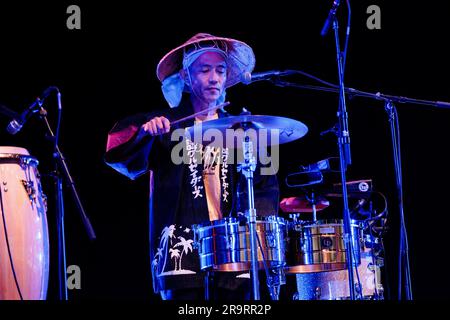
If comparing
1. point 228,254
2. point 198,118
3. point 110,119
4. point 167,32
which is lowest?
point 228,254

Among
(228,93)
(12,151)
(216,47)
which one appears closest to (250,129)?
(216,47)

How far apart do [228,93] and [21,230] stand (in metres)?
2.15

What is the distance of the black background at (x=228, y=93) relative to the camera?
4.87 m

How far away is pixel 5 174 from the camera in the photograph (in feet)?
12.7

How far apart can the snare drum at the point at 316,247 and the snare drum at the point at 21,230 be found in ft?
4.39

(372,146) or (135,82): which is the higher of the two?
(135,82)

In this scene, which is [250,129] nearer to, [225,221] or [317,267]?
[225,221]

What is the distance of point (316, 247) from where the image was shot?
3.84 meters

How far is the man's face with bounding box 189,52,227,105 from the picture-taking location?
3949mm

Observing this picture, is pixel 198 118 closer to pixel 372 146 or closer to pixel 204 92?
pixel 204 92

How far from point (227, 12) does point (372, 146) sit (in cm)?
151

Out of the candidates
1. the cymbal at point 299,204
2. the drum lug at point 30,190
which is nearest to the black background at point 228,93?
the cymbal at point 299,204

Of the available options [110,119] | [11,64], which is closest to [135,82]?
[110,119]

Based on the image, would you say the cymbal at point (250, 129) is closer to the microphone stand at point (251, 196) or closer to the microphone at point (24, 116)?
the microphone stand at point (251, 196)
